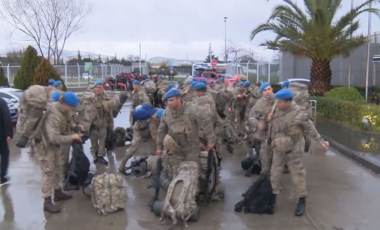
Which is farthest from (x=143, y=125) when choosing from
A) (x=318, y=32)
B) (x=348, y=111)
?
(x=318, y=32)

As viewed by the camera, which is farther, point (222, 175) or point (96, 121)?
point (96, 121)

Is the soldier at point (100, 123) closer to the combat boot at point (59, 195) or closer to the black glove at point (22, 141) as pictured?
the combat boot at point (59, 195)

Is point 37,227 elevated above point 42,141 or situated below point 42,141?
below

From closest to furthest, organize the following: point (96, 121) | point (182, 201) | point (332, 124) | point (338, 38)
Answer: point (182, 201)
point (96, 121)
point (332, 124)
point (338, 38)

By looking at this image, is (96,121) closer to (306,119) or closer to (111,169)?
(111,169)

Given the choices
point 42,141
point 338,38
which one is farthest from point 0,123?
point 338,38

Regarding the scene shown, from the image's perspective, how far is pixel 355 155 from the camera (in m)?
9.48

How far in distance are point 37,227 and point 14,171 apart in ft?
10.7

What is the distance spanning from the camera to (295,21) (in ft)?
63.0

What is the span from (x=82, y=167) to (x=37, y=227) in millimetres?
1348

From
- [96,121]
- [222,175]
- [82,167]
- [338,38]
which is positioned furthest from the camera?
[338,38]

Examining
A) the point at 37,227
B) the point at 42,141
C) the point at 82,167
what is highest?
the point at 42,141

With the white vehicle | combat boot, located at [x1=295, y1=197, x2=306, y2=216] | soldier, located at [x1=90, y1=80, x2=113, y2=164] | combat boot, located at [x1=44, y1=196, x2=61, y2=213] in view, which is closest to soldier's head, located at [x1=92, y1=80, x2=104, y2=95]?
soldier, located at [x1=90, y1=80, x2=113, y2=164]

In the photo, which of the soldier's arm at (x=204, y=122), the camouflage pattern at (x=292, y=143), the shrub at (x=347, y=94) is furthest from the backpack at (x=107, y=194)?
the shrub at (x=347, y=94)
